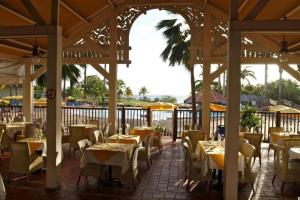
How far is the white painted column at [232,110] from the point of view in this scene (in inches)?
216

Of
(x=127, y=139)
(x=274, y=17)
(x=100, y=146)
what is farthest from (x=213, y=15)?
(x=100, y=146)

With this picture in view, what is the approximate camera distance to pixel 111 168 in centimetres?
641

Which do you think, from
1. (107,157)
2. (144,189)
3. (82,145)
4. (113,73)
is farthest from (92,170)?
(113,73)

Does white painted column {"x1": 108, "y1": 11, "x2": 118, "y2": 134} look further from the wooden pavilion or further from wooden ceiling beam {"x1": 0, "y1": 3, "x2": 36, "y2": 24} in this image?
wooden ceiling beam {"x1": 0, "y1": 3, "x2": 36, "y2": 24}

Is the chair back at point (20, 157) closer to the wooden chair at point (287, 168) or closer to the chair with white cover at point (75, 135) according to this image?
the chair with white cover at point (75, 135)

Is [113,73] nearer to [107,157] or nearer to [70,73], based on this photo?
[107,157]

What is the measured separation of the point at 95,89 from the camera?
4706 centimetres

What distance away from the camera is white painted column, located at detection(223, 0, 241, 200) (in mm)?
5484

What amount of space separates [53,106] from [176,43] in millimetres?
10752

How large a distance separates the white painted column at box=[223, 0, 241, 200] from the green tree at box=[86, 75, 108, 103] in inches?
1559

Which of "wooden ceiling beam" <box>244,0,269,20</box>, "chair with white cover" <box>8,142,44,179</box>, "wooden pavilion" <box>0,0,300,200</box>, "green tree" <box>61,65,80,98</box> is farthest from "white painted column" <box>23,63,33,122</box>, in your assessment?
"green tree" <box>61,65,80,98</box>

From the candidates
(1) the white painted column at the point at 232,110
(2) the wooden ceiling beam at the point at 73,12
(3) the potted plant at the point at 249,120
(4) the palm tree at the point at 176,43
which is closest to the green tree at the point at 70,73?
(4) the palm tree at the point at 176,43

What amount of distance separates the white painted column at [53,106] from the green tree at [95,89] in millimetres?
38450

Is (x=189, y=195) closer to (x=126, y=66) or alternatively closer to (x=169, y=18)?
(x=126, y=66)
